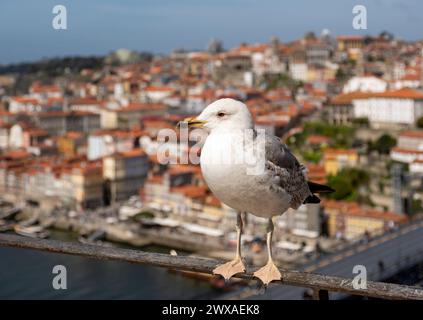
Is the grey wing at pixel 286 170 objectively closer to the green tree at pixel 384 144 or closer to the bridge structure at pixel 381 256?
the bridge structure at pixel 381 256

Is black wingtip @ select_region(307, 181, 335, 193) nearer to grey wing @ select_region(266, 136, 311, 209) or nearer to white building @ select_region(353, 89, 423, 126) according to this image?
grey wing @ select_region(266, 136, 311, 209)

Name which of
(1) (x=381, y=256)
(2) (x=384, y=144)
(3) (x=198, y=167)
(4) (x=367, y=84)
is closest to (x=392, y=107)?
(2) (x=384, y=144)

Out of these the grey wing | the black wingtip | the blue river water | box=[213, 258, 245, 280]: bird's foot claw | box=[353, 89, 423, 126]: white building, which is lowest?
the blue river water

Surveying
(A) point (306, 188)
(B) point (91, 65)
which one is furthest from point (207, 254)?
(B) point (91, 65)

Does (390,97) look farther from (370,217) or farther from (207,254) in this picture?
(207,254)

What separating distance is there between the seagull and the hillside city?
323 centimetres

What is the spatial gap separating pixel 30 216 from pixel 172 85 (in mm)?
10735

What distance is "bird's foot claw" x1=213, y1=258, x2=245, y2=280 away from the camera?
2.39 feet

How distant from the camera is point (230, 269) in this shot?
2.42 feet

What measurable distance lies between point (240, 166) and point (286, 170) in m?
0.08

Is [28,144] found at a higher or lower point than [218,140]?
lower

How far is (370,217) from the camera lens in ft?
30.2

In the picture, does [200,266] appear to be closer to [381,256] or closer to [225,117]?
[225,117]

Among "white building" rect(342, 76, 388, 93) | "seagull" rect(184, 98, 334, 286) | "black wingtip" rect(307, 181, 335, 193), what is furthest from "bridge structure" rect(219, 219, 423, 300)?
"white building" rect(342, 76, 388, 93)
